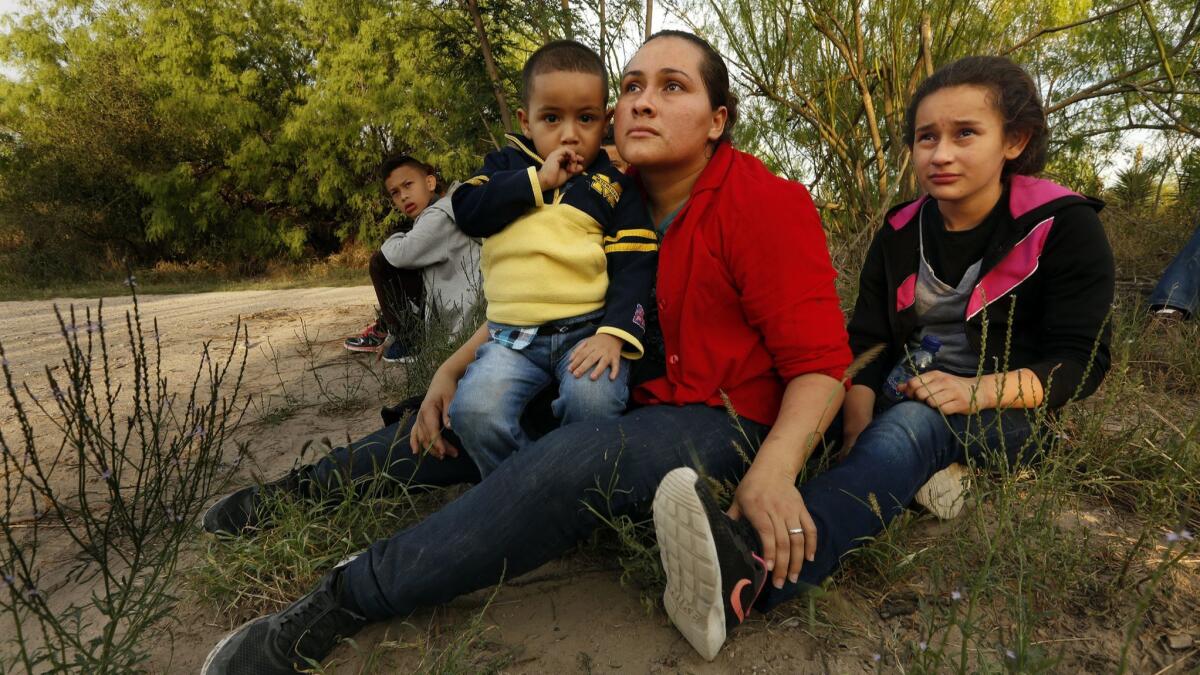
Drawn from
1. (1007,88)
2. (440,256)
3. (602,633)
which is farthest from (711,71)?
(440,256)

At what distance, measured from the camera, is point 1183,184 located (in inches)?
187

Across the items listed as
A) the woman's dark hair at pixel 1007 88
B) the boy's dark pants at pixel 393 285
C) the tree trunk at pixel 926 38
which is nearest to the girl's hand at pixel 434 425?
the woman's dark hair at pixel 1007 88

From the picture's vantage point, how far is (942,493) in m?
1.62

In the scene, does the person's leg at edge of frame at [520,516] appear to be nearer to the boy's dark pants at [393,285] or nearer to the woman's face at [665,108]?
the woman's face at [665,108]

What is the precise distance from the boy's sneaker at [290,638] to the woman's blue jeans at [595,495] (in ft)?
0.15

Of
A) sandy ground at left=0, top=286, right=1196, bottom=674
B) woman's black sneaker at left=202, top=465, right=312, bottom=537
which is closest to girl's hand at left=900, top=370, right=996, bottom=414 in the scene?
sandy ground at left=0, top=286, right=1196, bottom=674

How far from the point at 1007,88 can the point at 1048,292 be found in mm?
578

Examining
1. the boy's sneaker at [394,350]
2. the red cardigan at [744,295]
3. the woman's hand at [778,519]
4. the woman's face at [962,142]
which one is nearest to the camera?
the woman's hand at [778,519]

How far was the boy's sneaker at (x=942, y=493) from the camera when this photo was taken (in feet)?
5.26

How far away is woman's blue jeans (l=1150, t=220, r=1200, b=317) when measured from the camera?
306cm

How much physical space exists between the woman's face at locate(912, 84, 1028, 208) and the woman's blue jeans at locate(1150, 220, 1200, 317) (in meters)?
2.08

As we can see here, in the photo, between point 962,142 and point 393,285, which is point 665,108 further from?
point 393,285

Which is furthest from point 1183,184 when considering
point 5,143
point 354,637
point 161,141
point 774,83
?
point 5,143

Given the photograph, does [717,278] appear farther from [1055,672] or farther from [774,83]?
[774,83]
